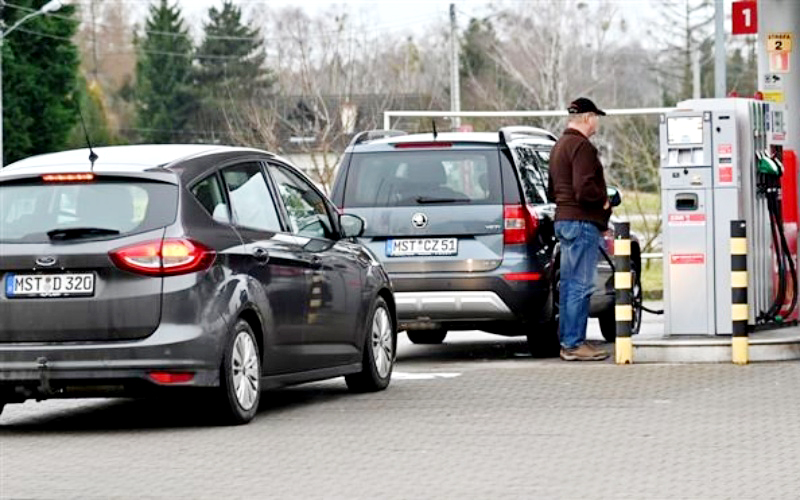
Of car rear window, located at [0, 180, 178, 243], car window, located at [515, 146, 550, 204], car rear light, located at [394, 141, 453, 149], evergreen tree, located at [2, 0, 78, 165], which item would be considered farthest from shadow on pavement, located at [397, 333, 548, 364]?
evergreen tree, located at [2, 0, 78, 165]

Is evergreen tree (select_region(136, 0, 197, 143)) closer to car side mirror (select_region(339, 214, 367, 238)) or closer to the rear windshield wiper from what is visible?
the rear windshield wiper

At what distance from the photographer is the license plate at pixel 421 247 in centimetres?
1512

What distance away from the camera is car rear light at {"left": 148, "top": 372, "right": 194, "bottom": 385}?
34.7 feet

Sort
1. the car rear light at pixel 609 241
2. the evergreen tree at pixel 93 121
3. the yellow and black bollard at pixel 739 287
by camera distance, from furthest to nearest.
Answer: the evergreen tree at pixel 93 121, the car rear light at pixel 609 241, the yellow and black bollard at pixel 739 287

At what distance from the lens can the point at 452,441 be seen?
33.5ft

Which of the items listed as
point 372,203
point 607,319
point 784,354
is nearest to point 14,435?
point 372,203

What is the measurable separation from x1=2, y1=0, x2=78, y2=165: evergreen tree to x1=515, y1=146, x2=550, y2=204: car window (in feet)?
197

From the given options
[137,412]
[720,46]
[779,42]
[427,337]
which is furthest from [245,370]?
[720,46]

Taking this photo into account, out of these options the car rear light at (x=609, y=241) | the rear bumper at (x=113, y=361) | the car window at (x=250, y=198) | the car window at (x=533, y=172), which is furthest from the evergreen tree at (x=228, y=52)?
the rear bumper at (x=113, y=361)

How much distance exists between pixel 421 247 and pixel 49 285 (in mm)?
5041

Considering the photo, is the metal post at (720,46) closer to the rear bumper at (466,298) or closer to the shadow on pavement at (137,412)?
the rear bumper at (466,298)

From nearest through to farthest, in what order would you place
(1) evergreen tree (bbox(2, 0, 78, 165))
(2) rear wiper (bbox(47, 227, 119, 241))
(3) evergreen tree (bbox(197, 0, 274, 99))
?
→ (2) rear wiper (bbox(47, 227, 119, 241))
(1) evergreen tree (bbox(2, 0, 78, 165))
(3) evergreen tree (bbox(197, 0, 274, 99))

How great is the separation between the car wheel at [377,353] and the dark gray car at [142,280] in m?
1.30

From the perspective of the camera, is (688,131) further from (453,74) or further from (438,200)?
(453,74)
